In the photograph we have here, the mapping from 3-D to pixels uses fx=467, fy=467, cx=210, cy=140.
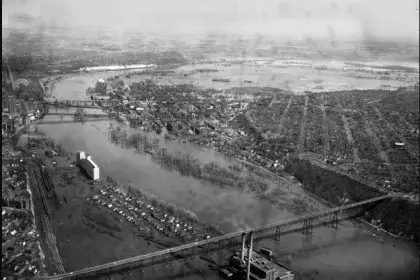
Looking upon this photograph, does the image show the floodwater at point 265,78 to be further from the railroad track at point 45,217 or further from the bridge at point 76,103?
the railroad track at point 45,217

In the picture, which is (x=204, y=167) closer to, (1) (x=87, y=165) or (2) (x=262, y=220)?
(1) (x=87, y=165)

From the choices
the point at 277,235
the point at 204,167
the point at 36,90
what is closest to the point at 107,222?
the point at 277,235

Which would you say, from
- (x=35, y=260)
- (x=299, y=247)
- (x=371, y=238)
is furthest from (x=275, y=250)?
(x=35, y=260)

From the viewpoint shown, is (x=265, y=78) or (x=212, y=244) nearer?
(x=212, y=244)

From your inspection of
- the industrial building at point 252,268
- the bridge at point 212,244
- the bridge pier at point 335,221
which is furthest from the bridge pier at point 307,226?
the industrial building at point 252,268

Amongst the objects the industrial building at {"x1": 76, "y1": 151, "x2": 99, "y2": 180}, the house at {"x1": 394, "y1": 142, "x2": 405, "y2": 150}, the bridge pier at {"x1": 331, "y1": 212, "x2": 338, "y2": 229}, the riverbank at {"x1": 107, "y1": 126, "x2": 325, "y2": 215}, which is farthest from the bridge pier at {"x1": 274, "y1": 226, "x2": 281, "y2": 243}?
the house at {"x1": 394, "y1": 142, "x2": 405, "y2": 150}

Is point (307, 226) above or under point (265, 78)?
under

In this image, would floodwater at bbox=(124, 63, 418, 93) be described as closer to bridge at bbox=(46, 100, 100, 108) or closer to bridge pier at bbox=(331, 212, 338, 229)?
bridge at bbox=(46, 100, 100, 108)
